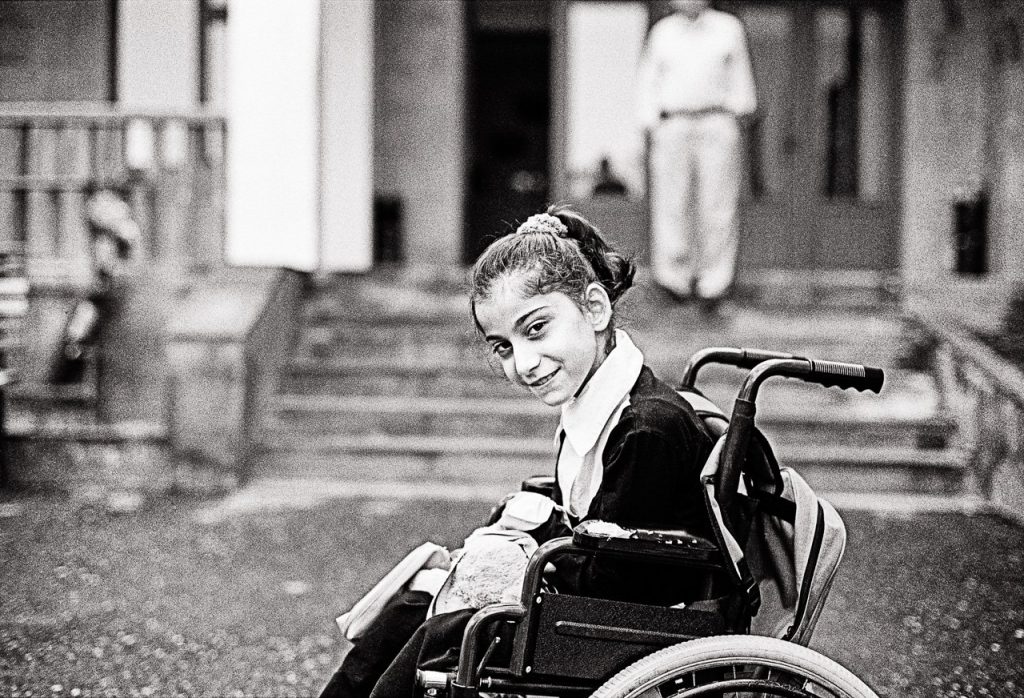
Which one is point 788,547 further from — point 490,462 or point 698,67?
point 698,67

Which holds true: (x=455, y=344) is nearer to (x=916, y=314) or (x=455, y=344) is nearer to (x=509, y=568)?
(x=916, y=314)

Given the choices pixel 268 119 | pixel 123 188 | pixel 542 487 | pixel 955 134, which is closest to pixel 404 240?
pixel 268 119

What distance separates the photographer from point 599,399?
2348 millimetres

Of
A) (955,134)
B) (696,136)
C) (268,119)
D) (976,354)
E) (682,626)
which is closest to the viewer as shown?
(682,626)

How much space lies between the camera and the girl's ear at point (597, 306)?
95.7 inches

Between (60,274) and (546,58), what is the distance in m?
9.93

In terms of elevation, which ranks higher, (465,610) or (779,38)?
(779,38)

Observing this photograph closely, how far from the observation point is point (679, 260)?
8398 mm

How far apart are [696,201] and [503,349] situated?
6.25 m

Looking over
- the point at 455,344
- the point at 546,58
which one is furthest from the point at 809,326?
the point at 546,58

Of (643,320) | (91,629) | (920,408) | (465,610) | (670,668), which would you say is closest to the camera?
(670,668)

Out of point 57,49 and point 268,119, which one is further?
point 57,49

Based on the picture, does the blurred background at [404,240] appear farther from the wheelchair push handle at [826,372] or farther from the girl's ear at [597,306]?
the wheelchair push handle at [826,372]

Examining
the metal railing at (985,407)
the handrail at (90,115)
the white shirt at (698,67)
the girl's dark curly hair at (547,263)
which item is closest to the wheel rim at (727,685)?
the girl's dark curly hair at (547,263)
